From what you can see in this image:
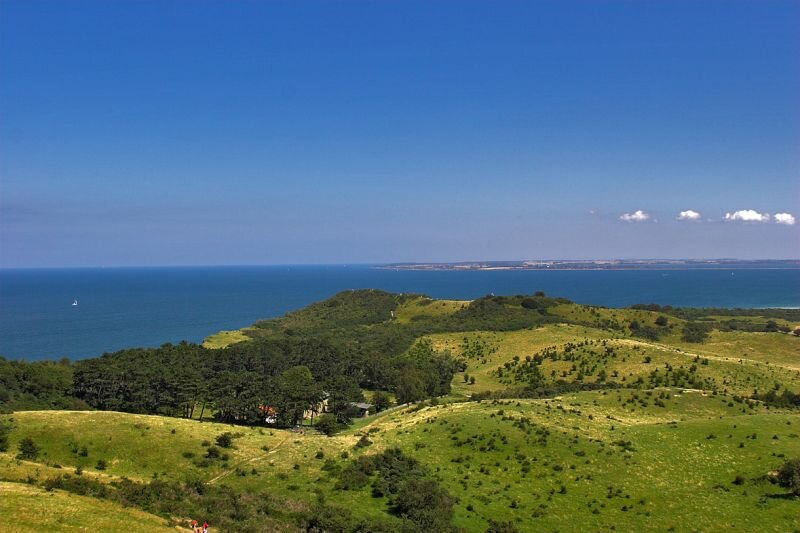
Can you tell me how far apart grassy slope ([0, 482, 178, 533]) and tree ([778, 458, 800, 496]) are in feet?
173

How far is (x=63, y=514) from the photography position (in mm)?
28953

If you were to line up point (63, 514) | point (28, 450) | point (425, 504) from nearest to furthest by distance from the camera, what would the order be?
point (63, 514)
point (425, 504)
point (28, 450)

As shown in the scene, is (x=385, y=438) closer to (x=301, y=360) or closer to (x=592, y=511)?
(x=592, y=511)

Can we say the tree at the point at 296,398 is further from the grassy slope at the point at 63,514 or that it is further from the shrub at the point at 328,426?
the grassy slope at the point at 63,514

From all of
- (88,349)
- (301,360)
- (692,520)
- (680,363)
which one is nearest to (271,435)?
(692,520)

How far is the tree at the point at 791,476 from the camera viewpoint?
145 ft

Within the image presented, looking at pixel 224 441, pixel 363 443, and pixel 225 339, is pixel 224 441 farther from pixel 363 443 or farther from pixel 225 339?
pixel 225 339

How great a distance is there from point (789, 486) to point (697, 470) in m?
7.67

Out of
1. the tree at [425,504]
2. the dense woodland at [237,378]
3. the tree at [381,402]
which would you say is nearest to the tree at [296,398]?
the dense woodland at [237,378]

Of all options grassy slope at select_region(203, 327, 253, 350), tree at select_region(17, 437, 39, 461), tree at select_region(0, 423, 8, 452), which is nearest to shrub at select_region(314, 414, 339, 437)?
tree at select_region(17, 437, 39, 461)

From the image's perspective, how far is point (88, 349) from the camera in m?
186

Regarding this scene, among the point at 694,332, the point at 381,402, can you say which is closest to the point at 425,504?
the point at 381,402

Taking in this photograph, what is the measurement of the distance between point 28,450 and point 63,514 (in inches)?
1109

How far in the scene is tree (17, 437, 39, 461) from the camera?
159 ft
